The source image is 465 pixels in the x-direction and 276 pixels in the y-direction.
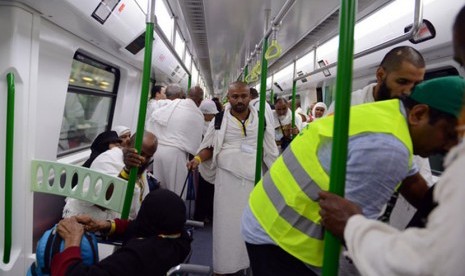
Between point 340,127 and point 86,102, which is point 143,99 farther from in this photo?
point 86,102

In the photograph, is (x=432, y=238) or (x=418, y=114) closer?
(x=432, y=238)

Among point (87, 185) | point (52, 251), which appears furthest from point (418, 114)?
point (87, 185)

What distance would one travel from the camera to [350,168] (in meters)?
1.03

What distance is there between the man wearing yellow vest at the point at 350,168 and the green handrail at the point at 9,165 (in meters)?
1.39

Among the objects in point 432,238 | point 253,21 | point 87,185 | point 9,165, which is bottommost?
point 87,185

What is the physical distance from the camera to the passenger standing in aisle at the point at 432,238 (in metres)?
0.60

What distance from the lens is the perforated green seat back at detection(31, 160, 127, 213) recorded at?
6.58ft

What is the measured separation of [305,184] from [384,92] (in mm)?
1023

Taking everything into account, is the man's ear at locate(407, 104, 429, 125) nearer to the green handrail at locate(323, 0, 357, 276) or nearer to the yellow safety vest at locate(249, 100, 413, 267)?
the yellow safety vest at locate(249, 100, 413, 267)

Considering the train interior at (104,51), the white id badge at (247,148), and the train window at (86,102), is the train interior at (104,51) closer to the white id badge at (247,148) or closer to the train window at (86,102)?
the train window at (86,102)

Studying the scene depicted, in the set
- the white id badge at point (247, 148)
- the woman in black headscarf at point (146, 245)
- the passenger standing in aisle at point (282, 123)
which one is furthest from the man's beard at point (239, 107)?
the passenger standing in aisle at point (282, 123)

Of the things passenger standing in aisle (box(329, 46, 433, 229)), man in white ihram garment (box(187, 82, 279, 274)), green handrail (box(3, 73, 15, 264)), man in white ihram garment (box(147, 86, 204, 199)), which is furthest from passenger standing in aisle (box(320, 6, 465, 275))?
man in white ihram garment (box(147, 86, 204, 199))

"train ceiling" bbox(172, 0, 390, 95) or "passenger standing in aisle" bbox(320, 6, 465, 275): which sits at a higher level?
"train ceiling" bbox(172, 0, 390, 95)

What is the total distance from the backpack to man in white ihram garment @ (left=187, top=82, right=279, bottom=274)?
4.70 feet
